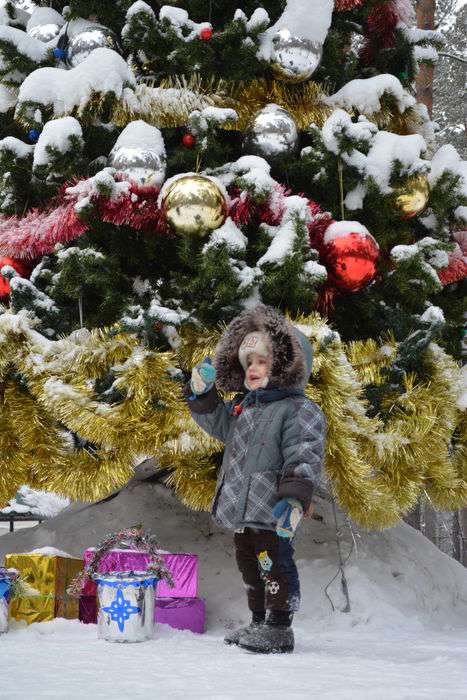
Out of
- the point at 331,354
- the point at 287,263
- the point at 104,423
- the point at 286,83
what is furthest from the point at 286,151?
the point at 104,423

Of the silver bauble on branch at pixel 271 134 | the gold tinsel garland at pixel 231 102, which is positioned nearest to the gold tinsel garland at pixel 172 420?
the silver bauble on branch at pixel 271 134

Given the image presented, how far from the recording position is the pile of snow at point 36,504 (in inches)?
273

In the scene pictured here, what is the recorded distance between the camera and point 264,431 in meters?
2.94

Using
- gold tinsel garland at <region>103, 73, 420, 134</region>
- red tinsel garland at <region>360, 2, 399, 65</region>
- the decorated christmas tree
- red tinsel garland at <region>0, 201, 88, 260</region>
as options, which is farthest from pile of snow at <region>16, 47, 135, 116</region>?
red tinsel garland at <region>360, 2, 399, 65</region>

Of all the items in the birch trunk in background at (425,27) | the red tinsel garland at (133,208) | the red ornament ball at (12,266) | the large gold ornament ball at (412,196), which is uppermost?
the birch trunk in background at (425,27)

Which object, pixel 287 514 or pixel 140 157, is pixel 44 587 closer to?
pixel 287 514

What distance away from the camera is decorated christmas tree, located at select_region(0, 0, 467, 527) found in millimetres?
3191

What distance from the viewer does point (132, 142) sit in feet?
11.0

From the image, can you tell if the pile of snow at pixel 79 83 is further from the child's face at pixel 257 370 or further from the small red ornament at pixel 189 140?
the child's face at pixel 257 370

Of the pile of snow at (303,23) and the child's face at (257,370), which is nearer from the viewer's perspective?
the child's face at (257,370)

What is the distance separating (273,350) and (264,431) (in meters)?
0.32

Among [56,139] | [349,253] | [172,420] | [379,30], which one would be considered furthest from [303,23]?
[172,420]

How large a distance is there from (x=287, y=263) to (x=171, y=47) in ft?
4.53

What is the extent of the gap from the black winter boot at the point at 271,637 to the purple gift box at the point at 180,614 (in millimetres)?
545
